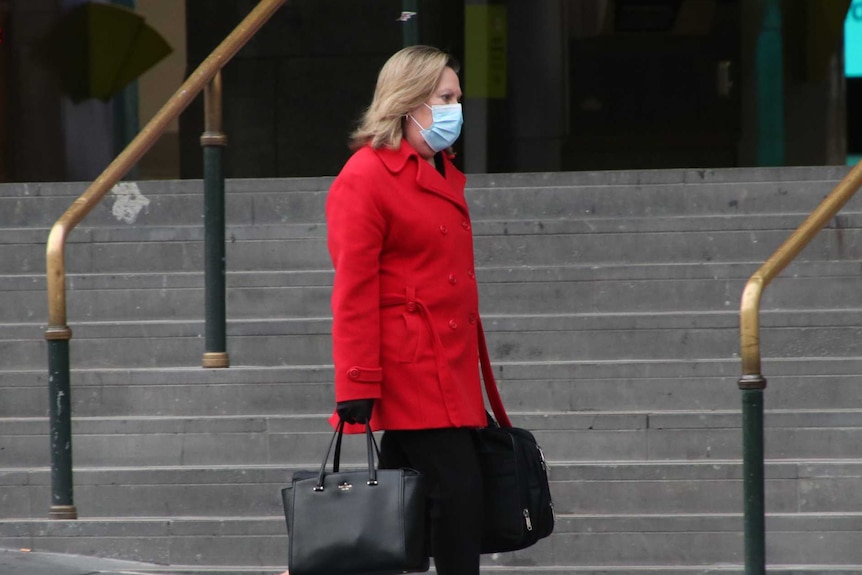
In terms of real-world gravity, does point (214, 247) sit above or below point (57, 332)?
above

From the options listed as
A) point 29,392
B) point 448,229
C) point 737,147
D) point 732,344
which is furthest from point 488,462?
point 737,147

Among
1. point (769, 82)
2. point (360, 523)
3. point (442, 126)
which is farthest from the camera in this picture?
point (769, 82)

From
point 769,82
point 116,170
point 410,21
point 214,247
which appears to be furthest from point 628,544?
point 769,82

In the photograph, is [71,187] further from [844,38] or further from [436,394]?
[844,38]

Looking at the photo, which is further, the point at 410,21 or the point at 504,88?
the point at 504,88

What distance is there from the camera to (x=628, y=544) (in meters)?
5.27

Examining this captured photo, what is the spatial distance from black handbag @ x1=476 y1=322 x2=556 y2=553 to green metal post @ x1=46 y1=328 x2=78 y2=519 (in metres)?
2.07

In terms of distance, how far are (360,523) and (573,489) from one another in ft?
6.32

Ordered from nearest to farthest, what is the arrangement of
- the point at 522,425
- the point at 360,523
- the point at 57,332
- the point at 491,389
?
the point at 360,523 < the point at 491,389 < the point at 57,332 < the point at 522,425

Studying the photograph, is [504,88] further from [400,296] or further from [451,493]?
[451,493]

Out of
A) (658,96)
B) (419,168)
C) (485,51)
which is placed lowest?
(419,168)

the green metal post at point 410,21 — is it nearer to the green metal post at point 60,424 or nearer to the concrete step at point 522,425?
the concrete step at point 522,425

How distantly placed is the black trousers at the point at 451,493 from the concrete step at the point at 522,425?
1951 mm

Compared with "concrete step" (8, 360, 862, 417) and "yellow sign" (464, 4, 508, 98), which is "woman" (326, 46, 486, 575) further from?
"yellow sign" (464, 4, 508, 98)
